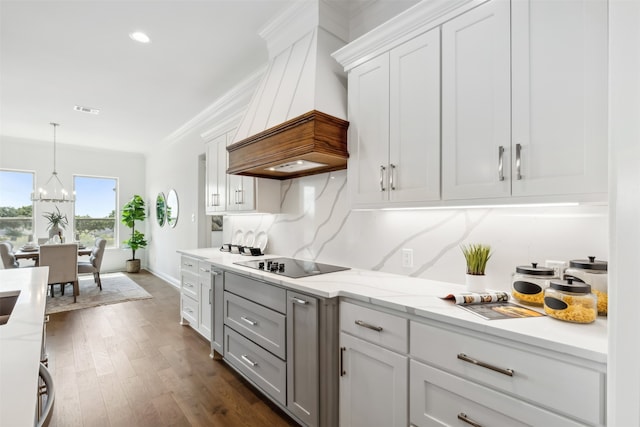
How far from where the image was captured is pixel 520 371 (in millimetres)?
1059

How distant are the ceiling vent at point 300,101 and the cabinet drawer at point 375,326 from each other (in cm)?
101

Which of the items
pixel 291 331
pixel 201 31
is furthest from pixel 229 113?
pixel 291 331

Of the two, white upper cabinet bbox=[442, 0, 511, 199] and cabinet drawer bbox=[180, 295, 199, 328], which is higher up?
white upper cabinet bbox=[442, 0, 511, 199]

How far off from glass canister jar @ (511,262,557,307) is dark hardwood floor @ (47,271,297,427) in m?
1.62

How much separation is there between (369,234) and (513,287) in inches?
41.0

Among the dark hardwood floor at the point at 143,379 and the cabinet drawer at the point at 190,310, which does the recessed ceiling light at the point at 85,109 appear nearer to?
the dark hardwood floor at the point at 143,379

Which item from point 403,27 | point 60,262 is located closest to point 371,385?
point 403,27

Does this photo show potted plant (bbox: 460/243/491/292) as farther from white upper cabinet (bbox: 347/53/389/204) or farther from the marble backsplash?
white upper cabinet (bbox: 347/53/389/204)

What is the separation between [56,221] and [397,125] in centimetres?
708

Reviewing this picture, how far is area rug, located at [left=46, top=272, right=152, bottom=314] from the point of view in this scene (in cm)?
450

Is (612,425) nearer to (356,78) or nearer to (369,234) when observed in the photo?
(369,234)

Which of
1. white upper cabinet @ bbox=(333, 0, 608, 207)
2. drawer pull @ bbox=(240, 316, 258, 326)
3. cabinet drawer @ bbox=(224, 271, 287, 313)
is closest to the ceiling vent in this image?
white upper cabinet @ bbox=(333, 0, 608, 207)

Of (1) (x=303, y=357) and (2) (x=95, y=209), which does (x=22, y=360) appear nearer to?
(1) (x=303, y=357)

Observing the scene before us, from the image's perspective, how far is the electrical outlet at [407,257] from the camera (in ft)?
6.70
